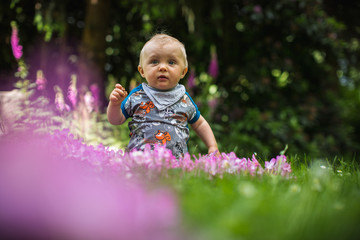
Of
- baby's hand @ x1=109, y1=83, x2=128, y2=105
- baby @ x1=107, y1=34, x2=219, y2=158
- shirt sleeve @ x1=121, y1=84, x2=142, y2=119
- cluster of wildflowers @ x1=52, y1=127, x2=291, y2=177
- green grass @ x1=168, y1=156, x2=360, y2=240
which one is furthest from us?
shirt sleeve @ x1=121, y1=84, x2=142, y2=119

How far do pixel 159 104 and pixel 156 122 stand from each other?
0.13 m

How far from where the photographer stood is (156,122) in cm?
225

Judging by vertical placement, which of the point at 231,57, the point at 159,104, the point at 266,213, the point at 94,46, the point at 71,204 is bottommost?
the point at 266,213

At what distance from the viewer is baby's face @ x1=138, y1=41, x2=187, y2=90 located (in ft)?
7.40

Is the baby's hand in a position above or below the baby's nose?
below

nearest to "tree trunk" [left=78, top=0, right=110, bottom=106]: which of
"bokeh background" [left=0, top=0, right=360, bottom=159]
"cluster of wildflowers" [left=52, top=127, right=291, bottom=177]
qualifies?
"bokeh background" [left=0, top=0, right=360, bottom=159]

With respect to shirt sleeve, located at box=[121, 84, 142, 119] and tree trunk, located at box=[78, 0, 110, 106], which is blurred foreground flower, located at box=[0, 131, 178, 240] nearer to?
shirt sleeve, located at box=[121, 84, 142, 119]

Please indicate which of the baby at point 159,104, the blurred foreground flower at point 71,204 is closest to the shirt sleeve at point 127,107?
the baby at point 159,104

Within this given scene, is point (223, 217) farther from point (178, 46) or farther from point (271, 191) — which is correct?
point (178, 46)

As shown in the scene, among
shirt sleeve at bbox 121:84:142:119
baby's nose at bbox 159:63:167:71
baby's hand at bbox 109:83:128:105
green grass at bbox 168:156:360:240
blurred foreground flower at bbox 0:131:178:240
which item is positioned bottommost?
green grass at bbox 168:156:360:240

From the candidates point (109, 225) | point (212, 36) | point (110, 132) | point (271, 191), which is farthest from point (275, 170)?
point (212, 36)

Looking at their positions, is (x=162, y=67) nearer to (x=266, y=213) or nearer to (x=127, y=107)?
(x=127, y=107)

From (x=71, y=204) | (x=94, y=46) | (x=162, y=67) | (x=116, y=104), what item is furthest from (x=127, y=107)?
(x=94, y=46)

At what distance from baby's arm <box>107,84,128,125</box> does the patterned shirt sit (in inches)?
3.2
